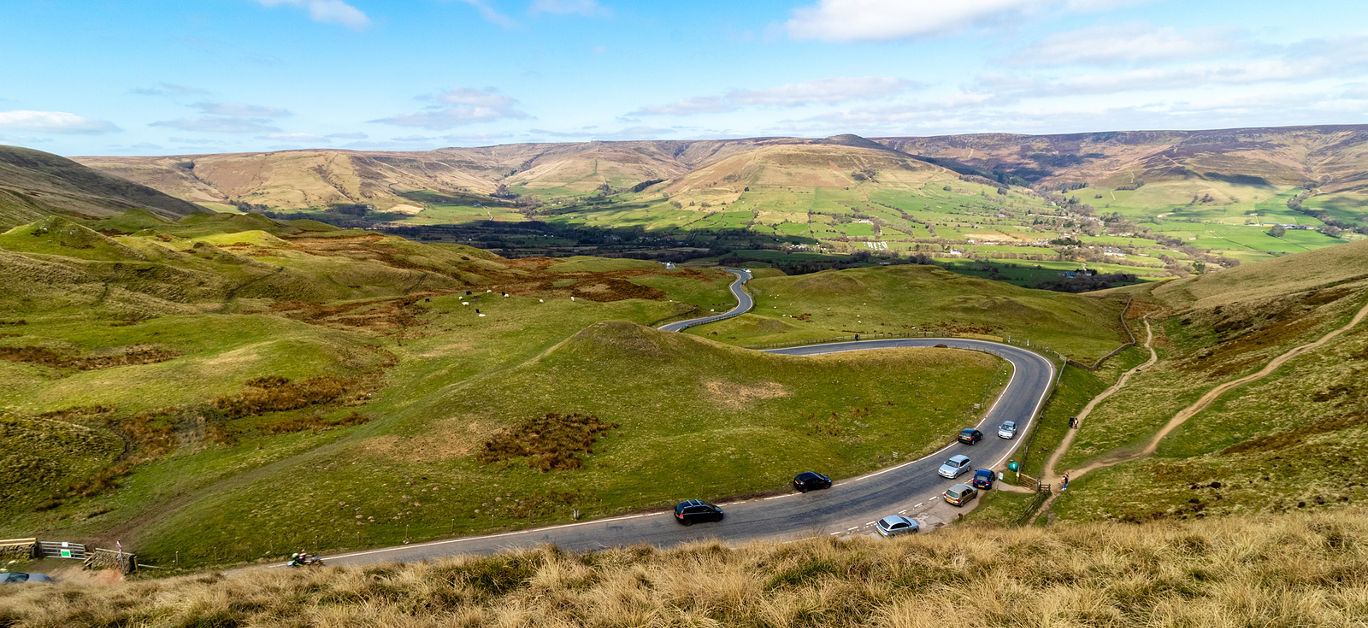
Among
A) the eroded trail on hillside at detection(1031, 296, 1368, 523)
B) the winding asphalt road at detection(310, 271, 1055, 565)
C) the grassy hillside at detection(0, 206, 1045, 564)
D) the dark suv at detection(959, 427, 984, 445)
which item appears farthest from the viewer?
the dark suv at detection(959, 427, 984, 445)

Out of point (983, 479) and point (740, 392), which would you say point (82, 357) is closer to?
point (740, 392)

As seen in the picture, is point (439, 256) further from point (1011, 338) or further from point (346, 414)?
point (1011, 338)

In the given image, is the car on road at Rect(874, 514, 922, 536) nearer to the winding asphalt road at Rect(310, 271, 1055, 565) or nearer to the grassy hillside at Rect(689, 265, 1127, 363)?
the winding asphalt road at Rect(310, 271, 1055, 565)

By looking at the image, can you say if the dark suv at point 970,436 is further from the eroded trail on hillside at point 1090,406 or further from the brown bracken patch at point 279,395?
the brown bracken patch at point 279,395

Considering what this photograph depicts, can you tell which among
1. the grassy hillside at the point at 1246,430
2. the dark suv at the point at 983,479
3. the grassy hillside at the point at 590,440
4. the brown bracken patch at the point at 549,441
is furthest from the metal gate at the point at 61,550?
the grassy hillside at the point at 1246,430

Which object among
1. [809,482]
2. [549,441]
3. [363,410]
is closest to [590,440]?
[549,441]

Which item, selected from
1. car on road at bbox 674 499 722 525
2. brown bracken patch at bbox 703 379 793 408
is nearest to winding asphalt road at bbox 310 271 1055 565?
car on road at bbox 674 499 722 525

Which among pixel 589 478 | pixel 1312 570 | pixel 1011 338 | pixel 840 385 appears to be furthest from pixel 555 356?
pixel 1011 338
